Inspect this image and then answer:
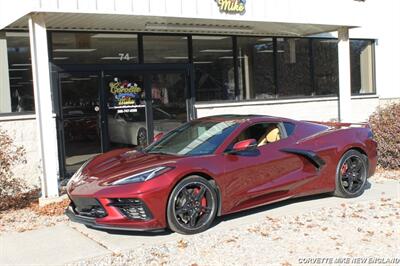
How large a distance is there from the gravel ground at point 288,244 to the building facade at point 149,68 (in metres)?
3.28

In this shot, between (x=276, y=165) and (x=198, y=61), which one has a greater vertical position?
(x=198, y=61)

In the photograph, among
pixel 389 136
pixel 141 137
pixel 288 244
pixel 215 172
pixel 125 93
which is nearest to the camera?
pixel 288 244

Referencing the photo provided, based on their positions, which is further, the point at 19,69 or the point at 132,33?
the point at 132,33

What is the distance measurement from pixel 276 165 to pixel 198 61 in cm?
568

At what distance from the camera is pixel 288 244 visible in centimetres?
584

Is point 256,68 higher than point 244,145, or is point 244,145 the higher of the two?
point 256,68

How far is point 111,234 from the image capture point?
20.8 feet

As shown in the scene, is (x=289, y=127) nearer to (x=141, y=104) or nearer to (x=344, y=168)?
(x=344, y=168)

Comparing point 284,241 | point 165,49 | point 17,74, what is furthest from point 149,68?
point 284,241

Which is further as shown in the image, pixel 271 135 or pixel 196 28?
pixel 196 28

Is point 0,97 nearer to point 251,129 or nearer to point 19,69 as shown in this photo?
point 19,69

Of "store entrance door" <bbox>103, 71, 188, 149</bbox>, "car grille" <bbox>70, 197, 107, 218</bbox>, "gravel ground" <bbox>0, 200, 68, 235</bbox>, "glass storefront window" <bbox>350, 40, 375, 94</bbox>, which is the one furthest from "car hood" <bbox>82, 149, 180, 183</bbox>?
"glass storefront window" <bbox>350, 40, 375, 94</bbox>

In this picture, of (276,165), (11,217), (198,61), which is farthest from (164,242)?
(198,61)

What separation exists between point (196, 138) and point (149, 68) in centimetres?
465
